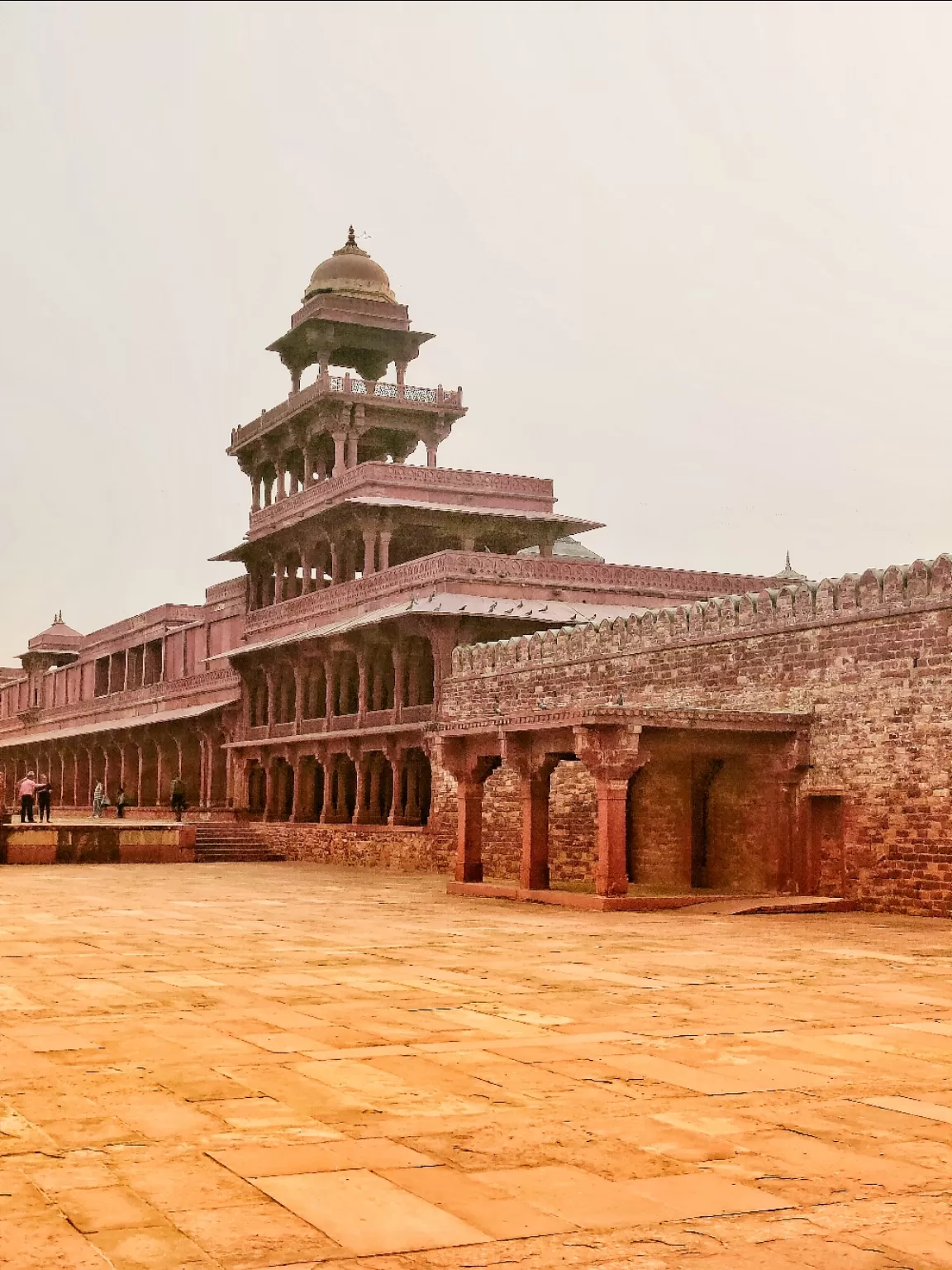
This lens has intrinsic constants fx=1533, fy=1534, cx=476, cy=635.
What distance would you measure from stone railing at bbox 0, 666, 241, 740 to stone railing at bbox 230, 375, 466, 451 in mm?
6545

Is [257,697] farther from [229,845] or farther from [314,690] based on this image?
[229,845]

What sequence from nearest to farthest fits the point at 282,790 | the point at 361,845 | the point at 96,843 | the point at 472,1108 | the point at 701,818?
the point at 472,1108 < the point at 701,818 < the point at 96,843 < the point at 361,845 < the point at 282,790

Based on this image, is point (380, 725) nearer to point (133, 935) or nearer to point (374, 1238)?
point (133, 935)

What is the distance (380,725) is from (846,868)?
13.8 meters

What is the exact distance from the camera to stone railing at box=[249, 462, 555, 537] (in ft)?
103

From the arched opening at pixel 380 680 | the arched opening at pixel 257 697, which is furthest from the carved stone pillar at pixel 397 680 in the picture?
the arched opening at pixel 257 697

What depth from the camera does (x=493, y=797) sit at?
22812mm

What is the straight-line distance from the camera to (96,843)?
26.3 m

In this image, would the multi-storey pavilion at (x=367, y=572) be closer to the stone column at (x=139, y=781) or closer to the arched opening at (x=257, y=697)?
the arched opening at (x=257, y=697)

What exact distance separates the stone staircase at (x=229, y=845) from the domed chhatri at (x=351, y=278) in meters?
13.7

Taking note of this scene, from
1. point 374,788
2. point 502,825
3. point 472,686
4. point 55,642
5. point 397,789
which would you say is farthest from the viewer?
point 55,642

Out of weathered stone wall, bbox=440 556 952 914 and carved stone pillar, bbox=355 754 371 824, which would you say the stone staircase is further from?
weathered stone wall, bbox=440 556 952 914

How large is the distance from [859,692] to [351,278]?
2477 cm

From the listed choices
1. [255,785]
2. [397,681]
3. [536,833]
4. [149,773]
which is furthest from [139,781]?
[536,833]
